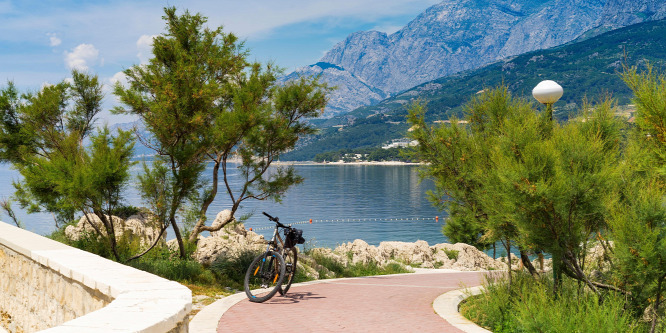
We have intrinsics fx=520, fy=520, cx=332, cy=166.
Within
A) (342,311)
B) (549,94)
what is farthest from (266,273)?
(549,94)

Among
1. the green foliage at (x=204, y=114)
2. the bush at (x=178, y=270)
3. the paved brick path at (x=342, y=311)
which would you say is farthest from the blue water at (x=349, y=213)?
the paved brick path at (x=342, y=311)

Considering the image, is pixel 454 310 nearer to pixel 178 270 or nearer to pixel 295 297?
pixel 295 297

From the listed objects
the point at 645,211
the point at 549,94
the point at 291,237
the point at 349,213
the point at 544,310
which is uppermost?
the point at 349,213

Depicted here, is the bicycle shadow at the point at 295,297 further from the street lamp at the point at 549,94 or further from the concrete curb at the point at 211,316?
the street lamp at the point at 549,94

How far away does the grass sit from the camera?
6.52 m

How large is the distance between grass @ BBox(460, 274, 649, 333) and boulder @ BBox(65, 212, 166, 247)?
28.4ft

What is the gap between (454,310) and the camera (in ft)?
28.6

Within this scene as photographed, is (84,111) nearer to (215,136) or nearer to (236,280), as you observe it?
(215,136)

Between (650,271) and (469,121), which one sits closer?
(650,271)

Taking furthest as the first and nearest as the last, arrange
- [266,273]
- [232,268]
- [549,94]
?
[232,268], [266,273], [549,94]

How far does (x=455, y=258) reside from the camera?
24.0m

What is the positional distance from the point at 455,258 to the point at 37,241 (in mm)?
19304

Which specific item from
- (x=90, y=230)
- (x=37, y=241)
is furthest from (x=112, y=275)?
(x=90, y=230)

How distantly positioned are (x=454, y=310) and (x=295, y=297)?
2.92m
